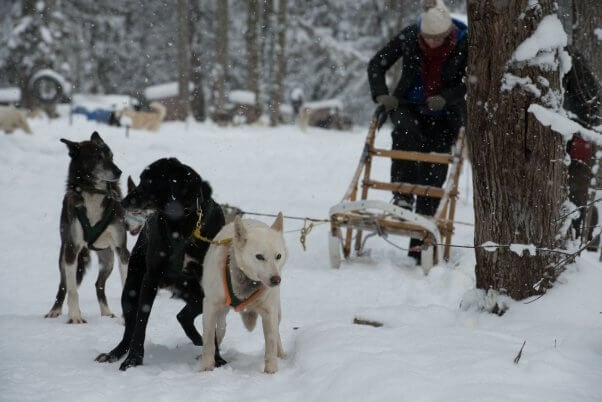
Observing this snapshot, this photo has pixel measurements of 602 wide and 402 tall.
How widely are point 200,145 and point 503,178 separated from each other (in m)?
13.7

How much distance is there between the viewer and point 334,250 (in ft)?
21.6

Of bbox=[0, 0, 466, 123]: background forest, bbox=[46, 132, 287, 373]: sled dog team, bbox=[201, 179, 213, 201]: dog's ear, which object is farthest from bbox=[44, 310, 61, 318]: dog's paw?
bbox=[0, 0, 466, 123]: background forest

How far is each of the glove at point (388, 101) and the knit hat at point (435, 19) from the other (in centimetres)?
75

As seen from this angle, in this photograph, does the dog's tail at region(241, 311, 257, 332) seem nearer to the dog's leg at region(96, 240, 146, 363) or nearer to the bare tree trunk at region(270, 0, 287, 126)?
the dog's leg at region(96, 240, 146, 363)

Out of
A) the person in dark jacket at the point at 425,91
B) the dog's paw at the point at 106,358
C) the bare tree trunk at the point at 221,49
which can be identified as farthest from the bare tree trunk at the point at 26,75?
the dog's paw at the point at 106,358

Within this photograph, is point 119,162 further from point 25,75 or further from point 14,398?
point 25,75

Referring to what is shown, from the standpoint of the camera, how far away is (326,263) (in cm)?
712

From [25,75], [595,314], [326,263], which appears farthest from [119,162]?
[25,75]

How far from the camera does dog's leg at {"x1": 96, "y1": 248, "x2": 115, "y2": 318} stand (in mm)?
5156

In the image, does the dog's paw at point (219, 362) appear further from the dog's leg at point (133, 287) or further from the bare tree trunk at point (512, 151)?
the bare tree trunk at point (512, 151)

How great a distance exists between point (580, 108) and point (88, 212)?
191 inches

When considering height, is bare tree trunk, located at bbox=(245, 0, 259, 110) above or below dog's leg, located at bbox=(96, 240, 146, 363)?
above

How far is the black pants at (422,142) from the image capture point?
22.7 ft

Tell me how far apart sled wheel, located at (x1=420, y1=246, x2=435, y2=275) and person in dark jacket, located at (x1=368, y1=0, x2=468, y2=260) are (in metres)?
0.61
